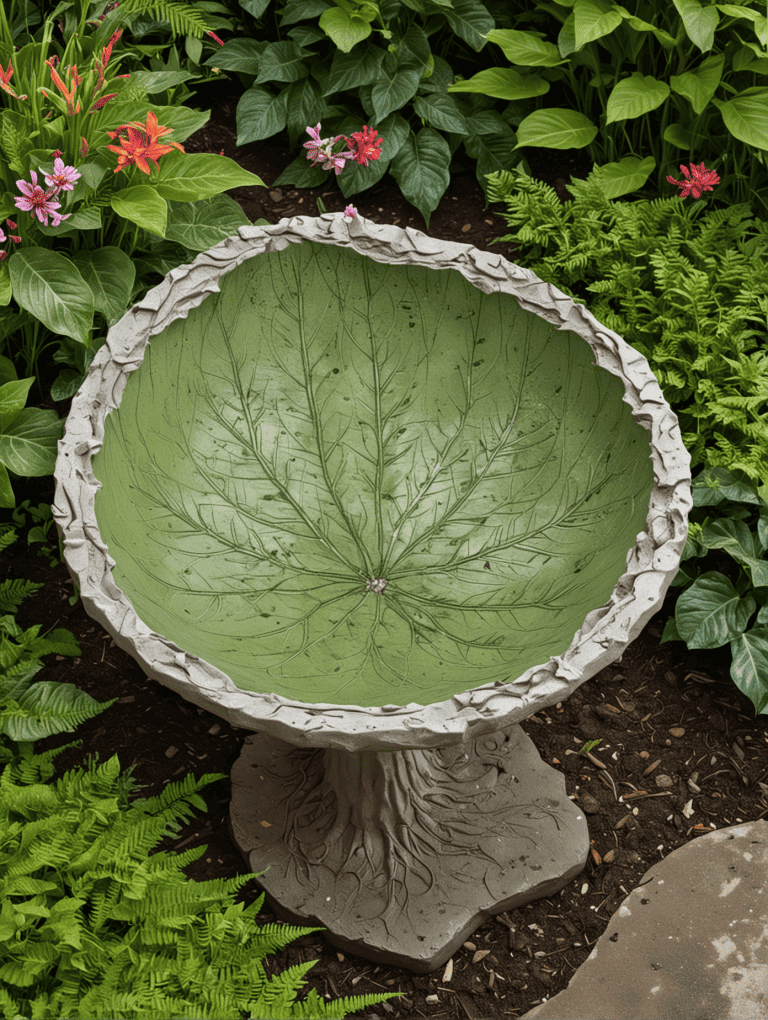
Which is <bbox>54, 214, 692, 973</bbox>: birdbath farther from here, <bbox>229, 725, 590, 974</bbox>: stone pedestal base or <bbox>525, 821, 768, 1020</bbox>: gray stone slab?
<bbox>525, 821, 768, 1020</bbox>: gray stone slab

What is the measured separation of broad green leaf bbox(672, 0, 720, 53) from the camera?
9.48 ft

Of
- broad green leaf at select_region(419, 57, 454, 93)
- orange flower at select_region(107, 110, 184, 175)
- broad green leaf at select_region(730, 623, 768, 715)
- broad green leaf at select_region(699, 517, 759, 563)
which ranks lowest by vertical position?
broad green leaf at select_region(730, 623, 768, 715)

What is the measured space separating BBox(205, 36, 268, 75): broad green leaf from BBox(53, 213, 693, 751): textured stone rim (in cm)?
134

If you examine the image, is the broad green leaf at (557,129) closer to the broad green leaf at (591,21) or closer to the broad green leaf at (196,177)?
the broad green leaf at (591,21)

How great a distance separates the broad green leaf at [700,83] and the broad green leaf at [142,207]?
1.69 metres

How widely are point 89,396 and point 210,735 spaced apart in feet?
3.23

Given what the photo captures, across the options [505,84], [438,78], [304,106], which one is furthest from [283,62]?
[505,84]

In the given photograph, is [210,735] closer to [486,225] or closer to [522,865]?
[522,865]

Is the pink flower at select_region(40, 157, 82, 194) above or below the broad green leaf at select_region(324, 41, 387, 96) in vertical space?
above

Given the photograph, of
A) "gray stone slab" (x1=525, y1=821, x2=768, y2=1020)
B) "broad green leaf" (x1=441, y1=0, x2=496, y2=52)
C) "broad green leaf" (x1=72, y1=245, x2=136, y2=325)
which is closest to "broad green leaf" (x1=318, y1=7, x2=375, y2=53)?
"broad green leaf" (x1=441, y1=0, x2=496, y2=52)

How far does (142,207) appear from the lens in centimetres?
241

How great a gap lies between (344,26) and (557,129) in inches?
30.3

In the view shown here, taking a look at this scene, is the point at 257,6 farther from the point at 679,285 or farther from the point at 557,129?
the point at 679,285

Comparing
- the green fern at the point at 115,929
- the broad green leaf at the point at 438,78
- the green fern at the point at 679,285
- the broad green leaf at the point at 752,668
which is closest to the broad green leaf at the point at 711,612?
the broad green leaf at the point at 752,668
